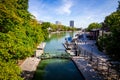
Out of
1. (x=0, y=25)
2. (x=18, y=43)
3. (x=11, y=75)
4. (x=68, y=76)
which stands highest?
(x=0, y=25)

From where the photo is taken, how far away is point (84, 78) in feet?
87.8

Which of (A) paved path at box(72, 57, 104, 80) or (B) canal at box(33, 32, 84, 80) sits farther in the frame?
(B) canal at box(33, 32, 84, 80)

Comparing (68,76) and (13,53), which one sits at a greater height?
(13,53)

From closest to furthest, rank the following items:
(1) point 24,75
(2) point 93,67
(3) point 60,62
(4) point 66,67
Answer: (1) point 24,75 < (2) point 93,67 < (4) point 66,67 < (3) point 60,62

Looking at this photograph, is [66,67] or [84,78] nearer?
[84,78]

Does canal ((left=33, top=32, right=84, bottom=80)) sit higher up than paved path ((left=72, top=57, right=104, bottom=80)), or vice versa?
paved path ((left=72, top=57, right=104, bottom=80))

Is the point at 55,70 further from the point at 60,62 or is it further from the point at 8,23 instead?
the point at 8,23

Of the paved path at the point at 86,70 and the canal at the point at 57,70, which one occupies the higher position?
the paved path at the point at 86,70

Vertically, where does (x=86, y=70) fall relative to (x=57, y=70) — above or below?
above

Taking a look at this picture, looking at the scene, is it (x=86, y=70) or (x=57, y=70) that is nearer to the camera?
(x=86, y=70)

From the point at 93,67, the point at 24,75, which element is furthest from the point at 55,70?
the point at 24,75

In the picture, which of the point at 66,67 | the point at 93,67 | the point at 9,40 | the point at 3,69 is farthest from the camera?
the point at 66,67

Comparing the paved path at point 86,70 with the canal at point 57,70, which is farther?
the canal at point 57,70

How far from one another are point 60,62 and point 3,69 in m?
25.2
